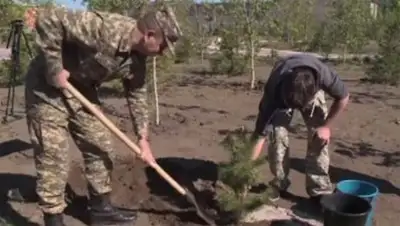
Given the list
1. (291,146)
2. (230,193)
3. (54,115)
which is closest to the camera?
(54,115)

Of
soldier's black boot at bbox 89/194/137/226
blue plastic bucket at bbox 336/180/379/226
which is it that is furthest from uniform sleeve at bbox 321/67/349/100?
soldier's black boot at bbox 89/194/137/226

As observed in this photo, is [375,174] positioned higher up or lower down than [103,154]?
lower down

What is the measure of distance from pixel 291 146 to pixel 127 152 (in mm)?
1874

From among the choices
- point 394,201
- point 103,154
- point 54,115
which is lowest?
point 394,201

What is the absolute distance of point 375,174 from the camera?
6219 mm

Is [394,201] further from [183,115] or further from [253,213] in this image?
[183,115]

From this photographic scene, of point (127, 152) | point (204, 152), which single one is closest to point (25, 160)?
point (127, 152)

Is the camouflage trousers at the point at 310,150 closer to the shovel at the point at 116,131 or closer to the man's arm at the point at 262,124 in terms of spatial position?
the man's arm at the point at 262,124

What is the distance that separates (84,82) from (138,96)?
0.42m

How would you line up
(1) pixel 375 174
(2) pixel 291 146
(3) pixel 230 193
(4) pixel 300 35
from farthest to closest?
(4) pixel 300 35, (2) pixel 291 146, (1) pixel 375 174, (3) pixel 230 193

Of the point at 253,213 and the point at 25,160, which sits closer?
the point at 253,213

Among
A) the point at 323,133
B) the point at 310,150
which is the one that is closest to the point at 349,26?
the point at 310,150

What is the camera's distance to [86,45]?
4.30m

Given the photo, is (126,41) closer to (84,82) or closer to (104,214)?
(84,82)
